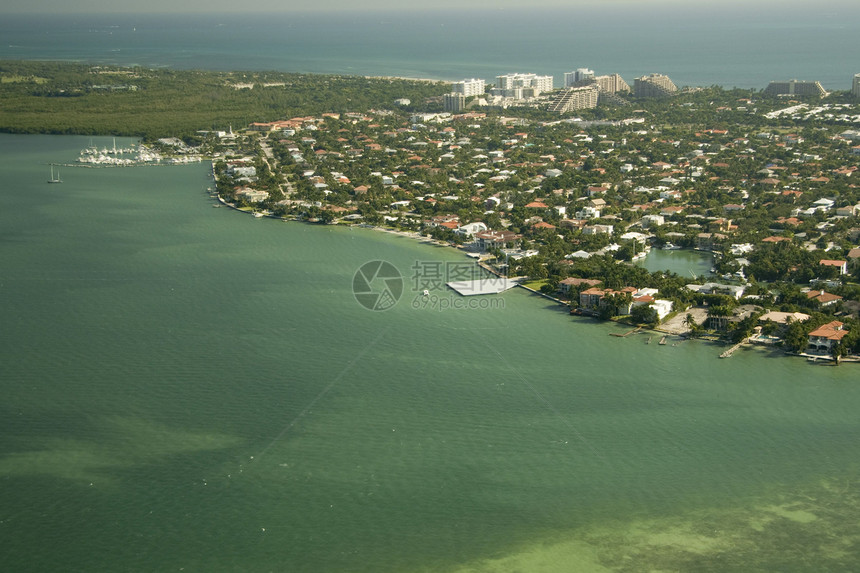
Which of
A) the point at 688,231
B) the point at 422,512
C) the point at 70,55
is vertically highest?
the point at 70,55

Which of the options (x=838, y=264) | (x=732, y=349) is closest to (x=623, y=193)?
(x=838, y=264)

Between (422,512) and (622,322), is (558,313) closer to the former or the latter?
(622,322)

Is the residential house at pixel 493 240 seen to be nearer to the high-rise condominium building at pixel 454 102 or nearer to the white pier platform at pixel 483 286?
the white pier platform at pixel 483 286

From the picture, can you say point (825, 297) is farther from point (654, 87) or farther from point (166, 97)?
point (166, 97)

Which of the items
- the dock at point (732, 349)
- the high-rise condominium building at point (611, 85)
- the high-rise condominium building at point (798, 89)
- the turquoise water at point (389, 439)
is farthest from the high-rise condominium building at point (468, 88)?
the dock at point (732, 349)

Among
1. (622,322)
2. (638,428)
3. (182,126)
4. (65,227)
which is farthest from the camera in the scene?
(182,126)

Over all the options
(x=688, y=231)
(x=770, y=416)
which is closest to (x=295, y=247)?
(x=688, y=231)

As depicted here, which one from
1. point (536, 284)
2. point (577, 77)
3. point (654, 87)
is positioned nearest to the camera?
point (536, 284)

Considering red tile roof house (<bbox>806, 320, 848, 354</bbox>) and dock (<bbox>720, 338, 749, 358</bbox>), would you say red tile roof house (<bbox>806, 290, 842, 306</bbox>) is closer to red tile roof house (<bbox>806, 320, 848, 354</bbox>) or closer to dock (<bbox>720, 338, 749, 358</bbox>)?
red tile roof house (<bbox>806, 320, 848, 354</bbox>)
